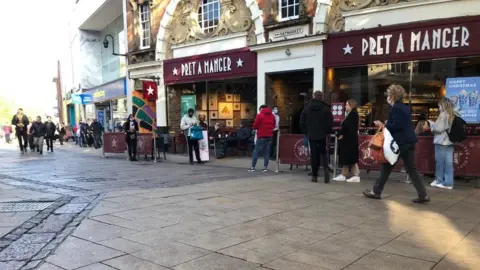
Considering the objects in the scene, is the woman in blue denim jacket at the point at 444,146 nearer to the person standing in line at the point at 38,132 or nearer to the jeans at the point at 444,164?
the jeans at the point at 444,164

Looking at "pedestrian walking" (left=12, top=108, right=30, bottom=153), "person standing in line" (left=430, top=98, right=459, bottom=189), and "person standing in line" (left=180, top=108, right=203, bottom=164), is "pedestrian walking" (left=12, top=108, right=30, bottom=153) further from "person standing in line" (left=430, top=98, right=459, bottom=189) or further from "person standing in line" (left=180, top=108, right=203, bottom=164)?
"person standing in line" (left=430, top=98, right=459, bottom=189)

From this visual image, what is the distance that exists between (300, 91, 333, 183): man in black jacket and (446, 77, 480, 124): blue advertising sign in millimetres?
3578

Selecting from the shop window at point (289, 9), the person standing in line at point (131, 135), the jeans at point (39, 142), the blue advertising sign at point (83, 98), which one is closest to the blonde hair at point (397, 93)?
the shop window at point (289, 9)

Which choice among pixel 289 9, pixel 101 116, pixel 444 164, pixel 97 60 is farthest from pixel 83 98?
pixel 444 164

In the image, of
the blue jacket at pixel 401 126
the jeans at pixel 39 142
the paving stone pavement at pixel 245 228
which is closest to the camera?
the paving stone pavement at pixel 245 228

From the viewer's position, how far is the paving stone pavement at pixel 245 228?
385cm

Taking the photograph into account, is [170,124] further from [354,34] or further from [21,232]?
[21,232]

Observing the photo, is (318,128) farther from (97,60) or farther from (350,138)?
(97,60)

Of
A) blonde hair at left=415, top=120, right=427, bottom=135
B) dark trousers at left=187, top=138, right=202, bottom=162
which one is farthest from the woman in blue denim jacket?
dark trousers at left=187, top=138, right=202, bottom=162

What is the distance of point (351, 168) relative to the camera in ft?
28.7

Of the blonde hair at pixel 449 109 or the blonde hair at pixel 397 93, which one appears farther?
the blonde hair at pixel 449 109

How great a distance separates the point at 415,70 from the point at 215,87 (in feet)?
25.8

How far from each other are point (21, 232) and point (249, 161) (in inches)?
348

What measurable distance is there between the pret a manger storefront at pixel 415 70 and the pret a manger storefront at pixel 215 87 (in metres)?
3.55
